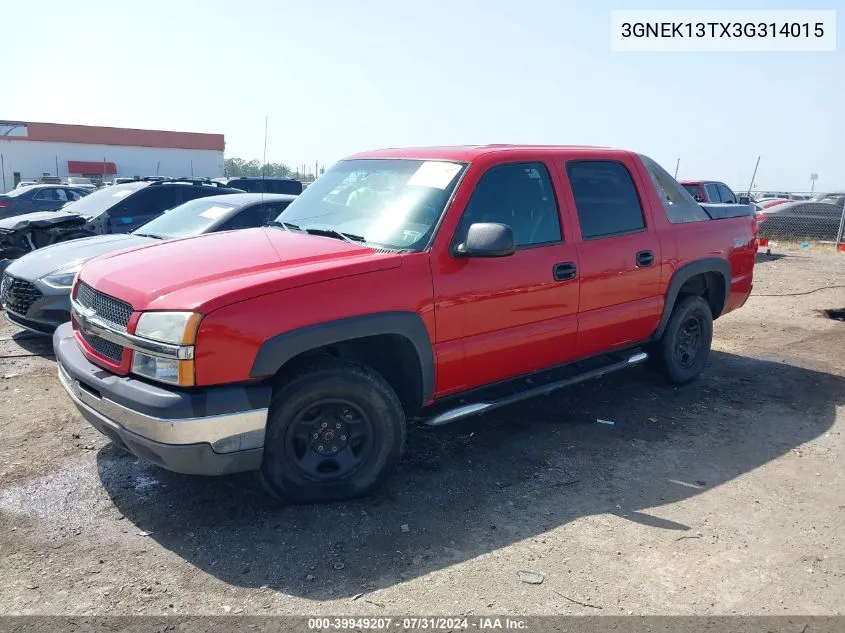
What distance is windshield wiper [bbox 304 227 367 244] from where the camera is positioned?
4016mm

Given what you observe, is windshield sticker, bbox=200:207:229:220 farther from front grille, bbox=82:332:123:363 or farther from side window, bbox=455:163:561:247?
side window, bbox=455:163:561:247

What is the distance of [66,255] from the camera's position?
21.5 feet

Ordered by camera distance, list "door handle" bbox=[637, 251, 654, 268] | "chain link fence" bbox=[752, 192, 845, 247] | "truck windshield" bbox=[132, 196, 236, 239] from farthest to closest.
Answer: "chain link fence" bbox=[752, 192, 845, 247] → "truck windshield" bbox=[132, 196, 236, 239] → "door handle" bbox=[637, 251, 654, 268]

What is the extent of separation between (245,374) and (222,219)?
414cm

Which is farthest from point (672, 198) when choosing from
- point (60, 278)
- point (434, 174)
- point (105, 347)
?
point (60, 278)

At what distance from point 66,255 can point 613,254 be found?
16.7ft

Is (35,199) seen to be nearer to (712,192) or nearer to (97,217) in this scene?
(97,217)

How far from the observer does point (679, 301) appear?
5.71 meters

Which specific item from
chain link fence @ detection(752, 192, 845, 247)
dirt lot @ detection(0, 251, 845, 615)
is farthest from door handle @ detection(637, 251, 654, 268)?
chain link fence @ detection(752, 192, 845, 247)

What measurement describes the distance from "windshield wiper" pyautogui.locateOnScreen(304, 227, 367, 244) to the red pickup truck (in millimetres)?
15

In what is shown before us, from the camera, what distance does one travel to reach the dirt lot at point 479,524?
9.74 ft

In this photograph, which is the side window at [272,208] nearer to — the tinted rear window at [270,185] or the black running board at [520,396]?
the black running board at [520,396]

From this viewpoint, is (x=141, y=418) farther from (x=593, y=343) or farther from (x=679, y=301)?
(x=679, y=301)

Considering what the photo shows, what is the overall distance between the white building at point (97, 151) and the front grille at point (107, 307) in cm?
4290
